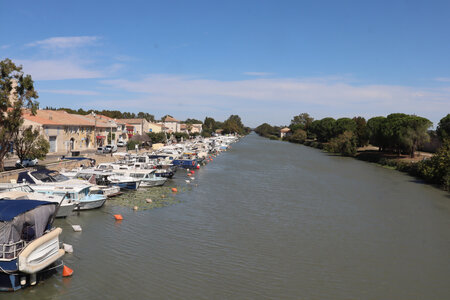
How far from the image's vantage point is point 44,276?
49.9 feet

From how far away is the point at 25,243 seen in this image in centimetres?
1419

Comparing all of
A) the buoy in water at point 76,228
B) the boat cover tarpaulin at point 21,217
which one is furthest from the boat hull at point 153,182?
the boat cover tarpaulin at point 21,217

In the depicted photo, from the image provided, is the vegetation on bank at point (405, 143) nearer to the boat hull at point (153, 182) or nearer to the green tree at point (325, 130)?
the green tree at point (325, 130)

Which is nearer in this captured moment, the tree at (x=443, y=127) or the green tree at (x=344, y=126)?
the tree at (x=443, y=127)

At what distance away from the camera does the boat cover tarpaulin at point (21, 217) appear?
1391cm

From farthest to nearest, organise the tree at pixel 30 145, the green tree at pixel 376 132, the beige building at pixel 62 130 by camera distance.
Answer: the green tree at pixel 376 132 < the beige building at pixel 62 130 < the tree at pixel 30 145

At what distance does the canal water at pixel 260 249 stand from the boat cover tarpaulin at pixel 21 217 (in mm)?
2335

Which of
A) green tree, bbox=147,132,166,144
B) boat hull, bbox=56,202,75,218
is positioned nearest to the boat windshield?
boat hull, bbox=56,202,75,218

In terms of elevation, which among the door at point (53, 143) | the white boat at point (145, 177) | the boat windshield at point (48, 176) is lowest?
the white boat at point (145, 177)

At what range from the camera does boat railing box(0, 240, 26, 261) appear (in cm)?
1335

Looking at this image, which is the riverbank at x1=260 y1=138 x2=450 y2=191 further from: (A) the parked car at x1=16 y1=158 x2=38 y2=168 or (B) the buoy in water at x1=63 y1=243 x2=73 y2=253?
(A) the parked car at x1=16 y1=158 x2=38 y2=168

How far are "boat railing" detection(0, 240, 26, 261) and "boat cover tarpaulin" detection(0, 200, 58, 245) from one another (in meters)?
0.23

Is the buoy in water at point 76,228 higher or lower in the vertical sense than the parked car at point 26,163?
lower

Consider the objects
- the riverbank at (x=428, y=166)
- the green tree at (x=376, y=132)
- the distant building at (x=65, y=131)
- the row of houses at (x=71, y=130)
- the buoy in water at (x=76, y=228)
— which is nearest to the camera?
the buoy in water at (x=76, y=228)
